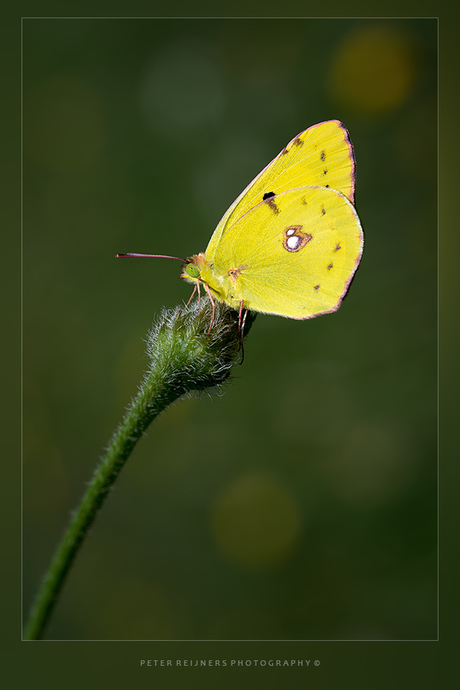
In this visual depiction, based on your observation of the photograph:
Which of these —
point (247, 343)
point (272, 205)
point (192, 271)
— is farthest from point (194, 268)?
point (247, 343)

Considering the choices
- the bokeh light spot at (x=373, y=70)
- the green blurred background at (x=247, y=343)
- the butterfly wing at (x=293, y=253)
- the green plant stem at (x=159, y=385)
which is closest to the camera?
the green plant stem at (x=159, y=385)

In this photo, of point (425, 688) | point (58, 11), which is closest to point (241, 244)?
point (58, 11)

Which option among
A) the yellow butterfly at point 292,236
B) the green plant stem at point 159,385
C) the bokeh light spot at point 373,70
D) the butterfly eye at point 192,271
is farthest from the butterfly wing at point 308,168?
the bokeh light spot at point 373,70

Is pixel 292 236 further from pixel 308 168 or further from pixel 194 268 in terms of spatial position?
pixel 194 268

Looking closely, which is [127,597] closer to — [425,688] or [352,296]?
[425,688]

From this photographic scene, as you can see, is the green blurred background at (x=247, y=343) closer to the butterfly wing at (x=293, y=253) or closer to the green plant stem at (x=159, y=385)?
the butterfly wing at (x=293, y=253)

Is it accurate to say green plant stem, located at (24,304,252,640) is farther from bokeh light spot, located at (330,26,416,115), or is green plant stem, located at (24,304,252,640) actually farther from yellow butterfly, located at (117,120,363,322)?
bokeh light spot, located at (330,26,416,115)

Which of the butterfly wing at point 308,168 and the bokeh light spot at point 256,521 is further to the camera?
the bokeh light spot at point 256,521
